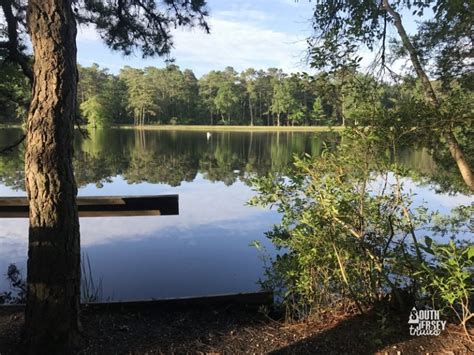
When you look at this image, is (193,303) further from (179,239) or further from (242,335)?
(179,239)

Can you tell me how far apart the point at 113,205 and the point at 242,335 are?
294 cm

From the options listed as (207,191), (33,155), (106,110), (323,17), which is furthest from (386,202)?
(106,110)

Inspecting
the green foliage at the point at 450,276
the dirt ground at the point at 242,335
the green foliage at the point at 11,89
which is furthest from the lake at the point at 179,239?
the green foliage at the point at 11,89

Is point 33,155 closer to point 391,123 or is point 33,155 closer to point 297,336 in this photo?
point 297,336

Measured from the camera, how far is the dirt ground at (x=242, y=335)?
226 centimetres

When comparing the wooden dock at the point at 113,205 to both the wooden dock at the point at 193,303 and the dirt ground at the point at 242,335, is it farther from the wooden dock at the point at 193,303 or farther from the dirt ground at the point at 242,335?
the dirt ground at the point at 242,335

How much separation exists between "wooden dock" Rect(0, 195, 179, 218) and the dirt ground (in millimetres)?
1989

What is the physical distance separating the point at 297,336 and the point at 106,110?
182 feet

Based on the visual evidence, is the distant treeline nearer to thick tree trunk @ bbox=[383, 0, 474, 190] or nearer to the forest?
thick tree trunk @ bbox=[383, 0, 474, 190]

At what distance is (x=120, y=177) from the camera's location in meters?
13.6

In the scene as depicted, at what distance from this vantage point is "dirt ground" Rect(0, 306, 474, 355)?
2.26 meters

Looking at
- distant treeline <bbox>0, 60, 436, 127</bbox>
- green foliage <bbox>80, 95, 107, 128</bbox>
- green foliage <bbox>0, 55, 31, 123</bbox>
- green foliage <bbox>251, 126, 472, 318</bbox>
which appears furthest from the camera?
distant treeline <bbox>0, 60, 436, 127</bbox>

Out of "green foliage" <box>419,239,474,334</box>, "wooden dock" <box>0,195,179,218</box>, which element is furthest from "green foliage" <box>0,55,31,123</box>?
"green foliage" <box>419,239,474,334</box>

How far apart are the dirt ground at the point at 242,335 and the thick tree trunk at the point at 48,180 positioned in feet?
0.76
